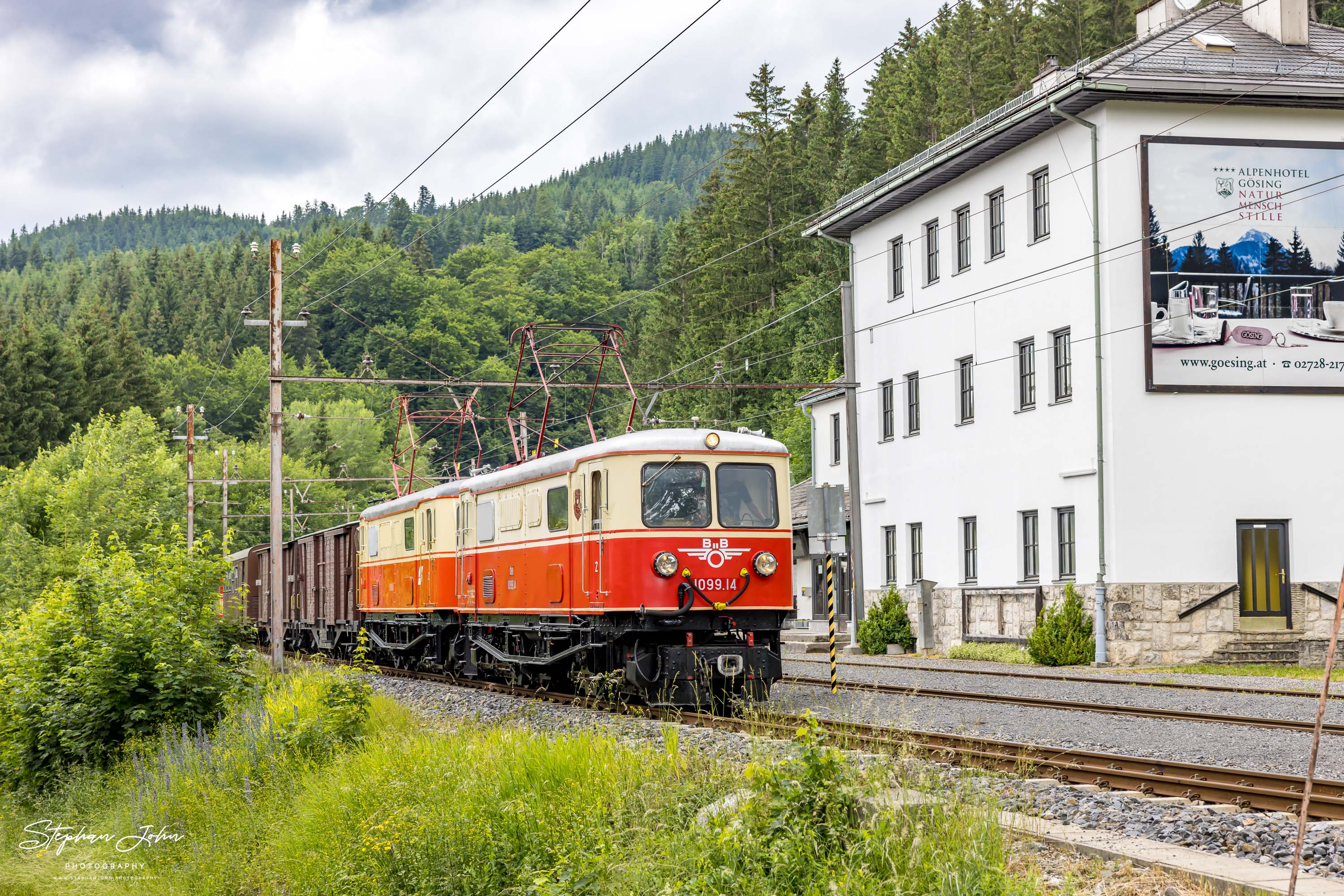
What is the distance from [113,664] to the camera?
16.8 metres

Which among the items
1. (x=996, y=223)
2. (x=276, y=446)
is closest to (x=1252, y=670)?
(x=996, y=223)

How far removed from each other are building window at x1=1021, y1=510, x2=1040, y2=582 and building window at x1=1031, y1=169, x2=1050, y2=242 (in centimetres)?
573

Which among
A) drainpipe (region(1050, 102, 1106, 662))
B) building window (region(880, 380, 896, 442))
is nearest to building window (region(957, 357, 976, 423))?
building window (region(880, 380, 896, 442))

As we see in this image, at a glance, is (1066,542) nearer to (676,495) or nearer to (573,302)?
(676,495)

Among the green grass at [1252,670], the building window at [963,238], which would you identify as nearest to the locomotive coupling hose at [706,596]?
the green grass at [1252,670]

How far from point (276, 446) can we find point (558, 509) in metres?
9.77

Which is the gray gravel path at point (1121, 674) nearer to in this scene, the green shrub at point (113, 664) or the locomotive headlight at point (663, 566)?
the locomotive headlight at point (663, 566)

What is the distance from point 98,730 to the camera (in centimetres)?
1678

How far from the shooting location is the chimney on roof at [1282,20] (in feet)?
102

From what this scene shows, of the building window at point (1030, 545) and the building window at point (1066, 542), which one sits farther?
the building window at point (1030, 545)

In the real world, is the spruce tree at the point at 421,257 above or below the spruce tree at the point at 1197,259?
above

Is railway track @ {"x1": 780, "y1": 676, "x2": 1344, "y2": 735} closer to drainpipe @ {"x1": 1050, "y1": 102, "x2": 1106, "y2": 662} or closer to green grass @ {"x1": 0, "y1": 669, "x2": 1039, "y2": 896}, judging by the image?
green grass @ {"x1": 0, "y1": 669, "x2": 1039, "y2": 896}

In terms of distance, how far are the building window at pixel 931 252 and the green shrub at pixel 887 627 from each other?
7.47 meters

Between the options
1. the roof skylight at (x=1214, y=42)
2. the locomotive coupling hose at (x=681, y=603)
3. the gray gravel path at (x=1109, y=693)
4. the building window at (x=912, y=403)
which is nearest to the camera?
the locomotive coupling hose at (x=681, y=603)
